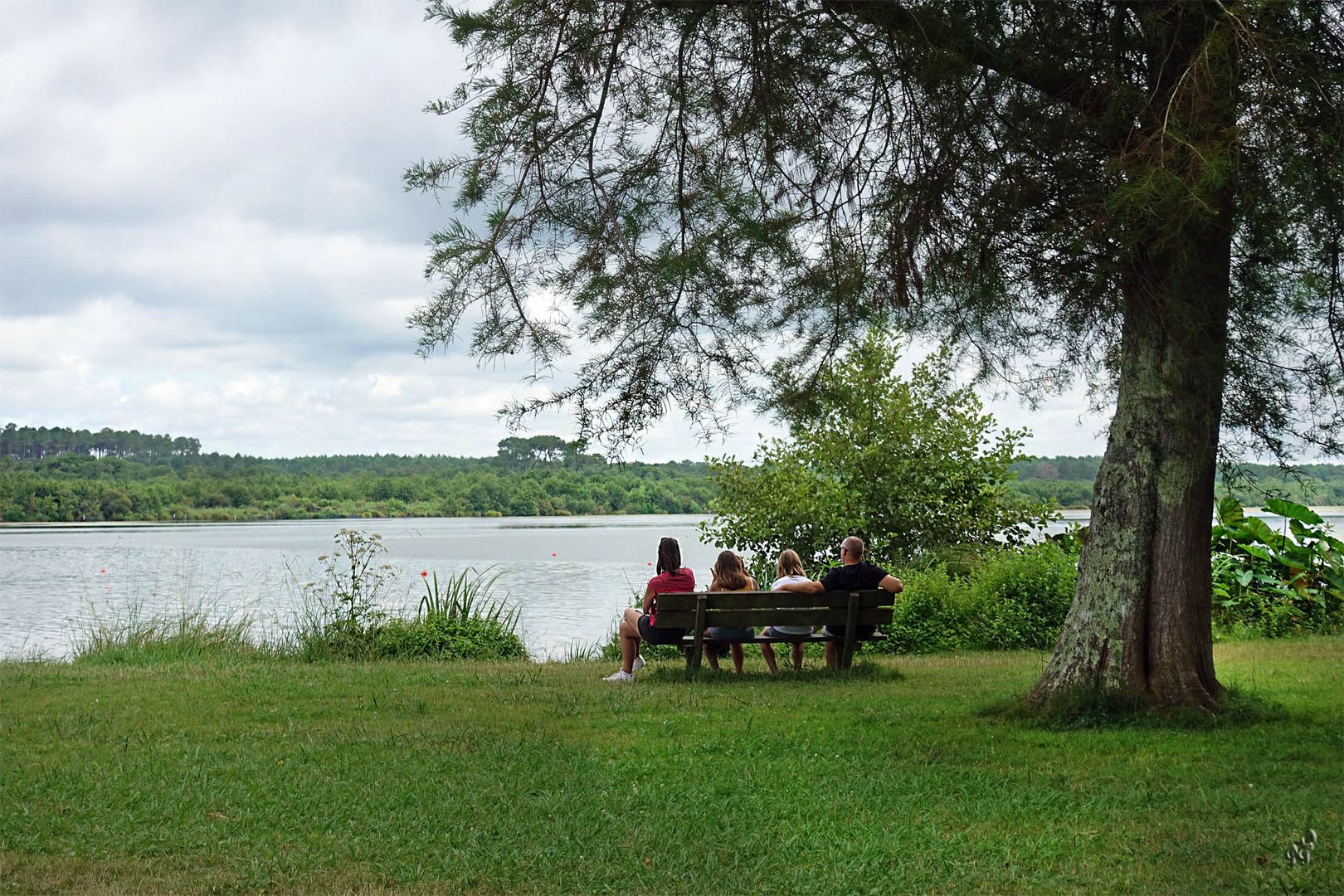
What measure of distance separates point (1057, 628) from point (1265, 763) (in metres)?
6.38

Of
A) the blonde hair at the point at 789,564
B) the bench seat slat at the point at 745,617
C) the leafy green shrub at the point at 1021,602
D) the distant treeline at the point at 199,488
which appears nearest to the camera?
the bench seat slat at the point at 745,617

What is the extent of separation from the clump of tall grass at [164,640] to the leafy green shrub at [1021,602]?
7801 millimetres

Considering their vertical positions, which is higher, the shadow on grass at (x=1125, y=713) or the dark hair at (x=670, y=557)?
the dark hair at (x=670, y=557)

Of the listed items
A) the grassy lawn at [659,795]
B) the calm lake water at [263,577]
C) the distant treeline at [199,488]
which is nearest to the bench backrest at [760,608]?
the grassy lawn at [659,795]

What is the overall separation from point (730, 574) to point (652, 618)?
0.96 meters

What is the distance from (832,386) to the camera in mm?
7805

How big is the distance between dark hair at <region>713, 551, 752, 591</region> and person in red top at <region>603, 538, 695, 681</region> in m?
0.27

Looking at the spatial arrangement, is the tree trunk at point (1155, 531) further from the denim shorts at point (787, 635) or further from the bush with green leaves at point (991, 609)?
the bush with green leaves at point (991, 609)

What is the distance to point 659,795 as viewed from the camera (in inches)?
212

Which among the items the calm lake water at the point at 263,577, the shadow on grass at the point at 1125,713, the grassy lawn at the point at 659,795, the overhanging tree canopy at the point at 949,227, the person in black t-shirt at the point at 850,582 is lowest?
the calm lake water at the point at 263,577

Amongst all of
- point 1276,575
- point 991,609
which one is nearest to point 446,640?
point 991,609

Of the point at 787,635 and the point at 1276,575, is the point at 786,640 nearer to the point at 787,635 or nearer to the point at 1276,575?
the point at 787,635

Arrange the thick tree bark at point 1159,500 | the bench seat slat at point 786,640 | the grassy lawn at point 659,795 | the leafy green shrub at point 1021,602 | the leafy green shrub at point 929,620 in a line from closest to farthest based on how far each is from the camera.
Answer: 1. the grassy lawn at point 659,795
2. the thick tree bark at point 1159,500
3. the bench seat slat at point 786,640
4. the leafy green shrub at point 1021,602
5. the leafy green shrub at point 929,620

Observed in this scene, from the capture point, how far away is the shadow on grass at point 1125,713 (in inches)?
259
